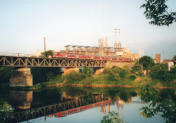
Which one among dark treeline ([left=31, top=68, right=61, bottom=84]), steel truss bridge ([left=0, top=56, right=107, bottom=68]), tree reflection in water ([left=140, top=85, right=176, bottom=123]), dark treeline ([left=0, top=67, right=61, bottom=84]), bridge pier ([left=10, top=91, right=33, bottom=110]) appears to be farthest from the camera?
dark treeline ([left=31, top=68, right=61, bottom=84])

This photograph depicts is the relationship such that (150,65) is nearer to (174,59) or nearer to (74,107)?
(174,59)

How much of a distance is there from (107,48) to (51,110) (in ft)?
278

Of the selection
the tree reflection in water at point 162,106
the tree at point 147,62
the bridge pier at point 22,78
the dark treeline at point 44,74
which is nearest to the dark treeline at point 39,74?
the dark treeline at point 44,74

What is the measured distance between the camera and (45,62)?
69.9 m

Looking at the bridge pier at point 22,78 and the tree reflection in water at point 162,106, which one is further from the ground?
the tree reflection in water at point 162,106

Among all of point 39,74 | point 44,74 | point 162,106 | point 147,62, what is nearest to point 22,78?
point 39,74

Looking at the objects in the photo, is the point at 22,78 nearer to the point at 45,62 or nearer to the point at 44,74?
the point at 45,62

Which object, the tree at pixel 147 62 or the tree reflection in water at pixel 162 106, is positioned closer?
the tree reflection in water at pixel 162 106

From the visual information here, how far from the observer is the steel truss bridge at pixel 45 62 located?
197 ft

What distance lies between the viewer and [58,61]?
7369cm

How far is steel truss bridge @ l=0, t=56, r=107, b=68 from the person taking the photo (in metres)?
60.1

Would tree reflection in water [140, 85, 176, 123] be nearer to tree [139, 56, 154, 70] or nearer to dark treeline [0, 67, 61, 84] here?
dark treeline [0, 67, 61, 84]

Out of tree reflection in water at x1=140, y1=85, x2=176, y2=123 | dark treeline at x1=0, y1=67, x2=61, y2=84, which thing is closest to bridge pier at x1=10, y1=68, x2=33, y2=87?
dark treeline at x1=0, y1=67, x2=61, y2=84

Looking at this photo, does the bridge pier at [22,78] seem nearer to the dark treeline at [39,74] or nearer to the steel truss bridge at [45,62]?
the steel truss bridge at [45,62]
